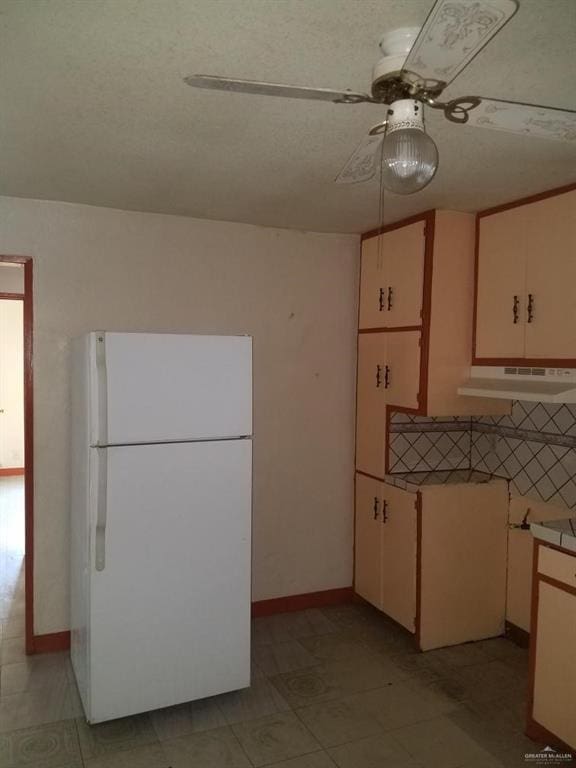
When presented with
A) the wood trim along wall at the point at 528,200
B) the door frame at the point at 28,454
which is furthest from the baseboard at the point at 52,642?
the wood trim along wall at the point at 528,200

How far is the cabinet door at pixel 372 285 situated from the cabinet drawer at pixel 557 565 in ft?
5.13

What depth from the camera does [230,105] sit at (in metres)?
1.79

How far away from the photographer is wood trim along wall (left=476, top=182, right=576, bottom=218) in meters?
2.53

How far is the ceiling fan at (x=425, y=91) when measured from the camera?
1.00m

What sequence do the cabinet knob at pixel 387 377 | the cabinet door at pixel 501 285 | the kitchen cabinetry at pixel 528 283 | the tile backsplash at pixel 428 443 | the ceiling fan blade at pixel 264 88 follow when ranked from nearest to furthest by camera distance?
the ceiling fan blade at pixel 264 88, the kitchen cabinetry at pixel 528 283, the cabinet door at pixel 501 285, the cabinet knob at pixel 387 377, the tile backsplash at pixel 428 443

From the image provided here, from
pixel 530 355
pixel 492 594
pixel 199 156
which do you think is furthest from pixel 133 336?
pixel 492 594

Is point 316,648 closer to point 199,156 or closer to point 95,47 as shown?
point 199,156

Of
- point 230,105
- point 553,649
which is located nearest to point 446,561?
point 553,649

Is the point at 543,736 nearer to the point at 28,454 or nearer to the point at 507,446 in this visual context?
the point at 507,446

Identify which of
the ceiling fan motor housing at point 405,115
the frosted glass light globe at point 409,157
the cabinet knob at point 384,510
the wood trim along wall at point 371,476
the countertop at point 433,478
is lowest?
the cabinet knob at point 384,510

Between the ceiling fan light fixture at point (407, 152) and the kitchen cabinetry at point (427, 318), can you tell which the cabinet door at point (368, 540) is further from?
the ceiling fan light fixture at point (407, 152)

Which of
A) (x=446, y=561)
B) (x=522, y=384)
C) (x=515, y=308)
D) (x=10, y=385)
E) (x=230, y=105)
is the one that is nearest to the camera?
(x=230, y=105)

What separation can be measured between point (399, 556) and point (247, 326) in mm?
1566

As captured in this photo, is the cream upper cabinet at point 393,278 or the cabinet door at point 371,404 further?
the cabinet door at point 371,404
